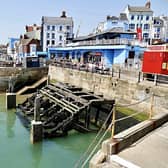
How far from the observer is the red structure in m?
14.7

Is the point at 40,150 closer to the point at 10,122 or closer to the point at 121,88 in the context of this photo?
the point at 10,122

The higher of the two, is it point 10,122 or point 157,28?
point 157,28

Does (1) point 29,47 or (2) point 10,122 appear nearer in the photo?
(2) point 10,122

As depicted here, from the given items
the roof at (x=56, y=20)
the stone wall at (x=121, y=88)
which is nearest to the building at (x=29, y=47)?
the roof at (x=56, y=20)

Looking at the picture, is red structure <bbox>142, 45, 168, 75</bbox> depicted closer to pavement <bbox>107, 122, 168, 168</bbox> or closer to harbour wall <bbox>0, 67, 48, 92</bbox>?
pavement <bbox>107, 122, 168, 168</bbox>

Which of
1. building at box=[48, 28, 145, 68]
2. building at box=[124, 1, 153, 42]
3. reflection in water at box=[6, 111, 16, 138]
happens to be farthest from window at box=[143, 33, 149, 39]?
reflection in water at box=[6, 111, 16, 138]

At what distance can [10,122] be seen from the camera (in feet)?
54.3

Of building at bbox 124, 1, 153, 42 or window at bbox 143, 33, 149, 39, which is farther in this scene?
building at bbox 124, 1, 153, 42

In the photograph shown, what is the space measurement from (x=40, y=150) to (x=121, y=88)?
675 cm

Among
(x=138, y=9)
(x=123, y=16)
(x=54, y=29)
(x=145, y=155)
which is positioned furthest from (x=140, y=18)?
(x=145, y=155)

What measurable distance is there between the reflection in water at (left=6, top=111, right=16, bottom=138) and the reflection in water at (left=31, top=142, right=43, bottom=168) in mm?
2551

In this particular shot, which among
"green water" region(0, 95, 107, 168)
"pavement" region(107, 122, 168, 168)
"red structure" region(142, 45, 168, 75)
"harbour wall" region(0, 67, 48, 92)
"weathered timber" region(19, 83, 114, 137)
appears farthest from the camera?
"harbour wall" region(0, 67, 48, 92)

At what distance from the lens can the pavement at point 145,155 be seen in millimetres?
5309

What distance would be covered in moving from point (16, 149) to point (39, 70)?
18905mm
